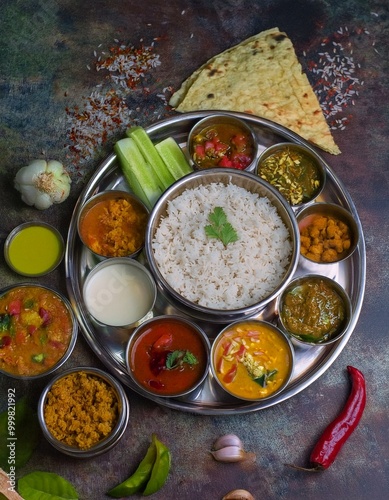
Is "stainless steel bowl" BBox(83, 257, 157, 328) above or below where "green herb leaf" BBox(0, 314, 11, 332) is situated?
below

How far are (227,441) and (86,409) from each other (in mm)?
966

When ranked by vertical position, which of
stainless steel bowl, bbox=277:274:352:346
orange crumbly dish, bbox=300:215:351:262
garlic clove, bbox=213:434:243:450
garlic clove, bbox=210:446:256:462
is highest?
orange crumbly dish, bbox=300:215:351:262

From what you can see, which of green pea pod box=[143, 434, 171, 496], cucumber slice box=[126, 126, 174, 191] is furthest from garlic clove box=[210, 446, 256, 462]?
cucumber slice box=[126, 126, 174, 191]

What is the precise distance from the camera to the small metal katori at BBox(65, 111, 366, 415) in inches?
173

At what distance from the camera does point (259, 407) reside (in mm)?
4348

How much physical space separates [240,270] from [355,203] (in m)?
1.19

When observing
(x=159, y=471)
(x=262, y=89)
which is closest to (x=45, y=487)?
(x=159, y=471)

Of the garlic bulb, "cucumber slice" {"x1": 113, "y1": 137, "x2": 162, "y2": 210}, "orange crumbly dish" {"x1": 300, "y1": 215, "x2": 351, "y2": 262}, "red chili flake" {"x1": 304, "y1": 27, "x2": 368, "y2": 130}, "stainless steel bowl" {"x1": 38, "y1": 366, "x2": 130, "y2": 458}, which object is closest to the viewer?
"stainless steel bowl" {"x1": 38, "y1": 366, "x2": 130, "y2": 458}

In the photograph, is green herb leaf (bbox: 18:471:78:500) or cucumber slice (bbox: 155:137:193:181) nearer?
green herb leaf (bbox: 18:471:78:500)

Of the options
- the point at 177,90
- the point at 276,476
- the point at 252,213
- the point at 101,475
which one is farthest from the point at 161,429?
the point at 177,90

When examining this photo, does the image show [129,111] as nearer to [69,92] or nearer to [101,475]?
[69,92]

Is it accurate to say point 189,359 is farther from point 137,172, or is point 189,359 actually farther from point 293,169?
point 293,169

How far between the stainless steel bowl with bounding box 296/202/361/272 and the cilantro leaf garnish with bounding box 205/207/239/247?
0.51 metres

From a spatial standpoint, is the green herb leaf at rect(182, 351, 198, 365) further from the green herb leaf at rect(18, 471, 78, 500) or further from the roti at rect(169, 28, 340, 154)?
the roti at rect(169, 28, 340, 154)
